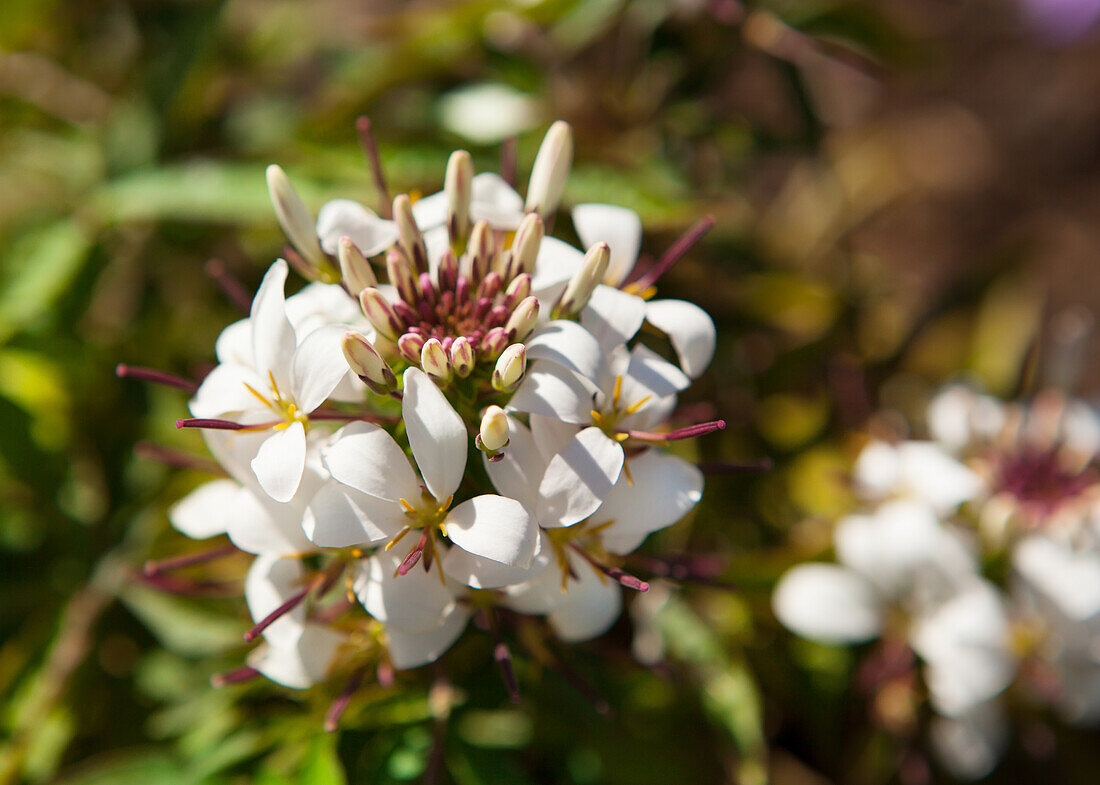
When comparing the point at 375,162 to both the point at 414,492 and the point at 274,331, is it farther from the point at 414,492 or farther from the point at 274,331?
the point at 414,492

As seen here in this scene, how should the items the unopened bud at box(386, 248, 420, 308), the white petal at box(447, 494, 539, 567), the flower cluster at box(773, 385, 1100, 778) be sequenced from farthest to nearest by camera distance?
the flower cluster at box(773, 385, 1100, 778) < the unopened bud at box(386, 248, 420, 308) < the white petal at box(447, 494, 539, 567)

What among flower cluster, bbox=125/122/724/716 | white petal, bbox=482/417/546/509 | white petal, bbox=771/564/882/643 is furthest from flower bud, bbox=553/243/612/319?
white petal, bbox=771/564/882/643

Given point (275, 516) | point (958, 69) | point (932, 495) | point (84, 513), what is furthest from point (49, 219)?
point (958, 69)

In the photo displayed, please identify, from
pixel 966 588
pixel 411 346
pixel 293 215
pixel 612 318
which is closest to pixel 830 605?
pixel 966 588

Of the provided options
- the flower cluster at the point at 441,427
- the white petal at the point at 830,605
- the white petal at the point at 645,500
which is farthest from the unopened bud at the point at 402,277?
the white petal at the point at 830,605

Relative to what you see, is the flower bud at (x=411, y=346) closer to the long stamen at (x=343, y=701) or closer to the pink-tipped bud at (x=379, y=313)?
the pink-tipped bud at (x=379, y=313)

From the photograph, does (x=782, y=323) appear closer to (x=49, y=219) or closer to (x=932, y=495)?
(x=932, y=495)

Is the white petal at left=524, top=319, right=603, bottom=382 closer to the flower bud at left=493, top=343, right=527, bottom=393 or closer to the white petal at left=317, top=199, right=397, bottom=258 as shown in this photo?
the flower bud at left=493, top=343, right=527, bottom=393

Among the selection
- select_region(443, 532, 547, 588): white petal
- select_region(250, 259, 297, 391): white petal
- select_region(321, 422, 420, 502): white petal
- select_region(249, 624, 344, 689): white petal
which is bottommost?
select_region(249, 624, 344, 689): white petal
